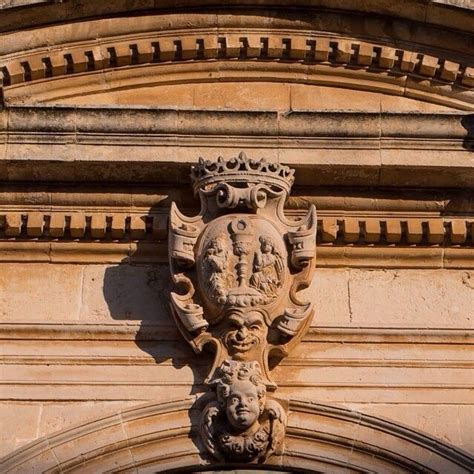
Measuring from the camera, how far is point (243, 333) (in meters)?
12.2

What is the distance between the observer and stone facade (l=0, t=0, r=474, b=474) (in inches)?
478

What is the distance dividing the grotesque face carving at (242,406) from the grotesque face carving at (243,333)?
28 cm

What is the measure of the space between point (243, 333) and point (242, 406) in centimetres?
51

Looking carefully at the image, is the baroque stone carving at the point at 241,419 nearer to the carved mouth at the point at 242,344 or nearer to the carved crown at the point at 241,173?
the carved mouth at the point at 242,344

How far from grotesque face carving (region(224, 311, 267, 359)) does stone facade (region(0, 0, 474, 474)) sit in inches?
0.5

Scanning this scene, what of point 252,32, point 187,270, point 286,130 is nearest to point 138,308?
point 187,270

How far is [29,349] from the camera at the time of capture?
12.5 metres

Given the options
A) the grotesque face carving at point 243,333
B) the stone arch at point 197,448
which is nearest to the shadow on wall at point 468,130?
the grotesque face carving at point 243,333

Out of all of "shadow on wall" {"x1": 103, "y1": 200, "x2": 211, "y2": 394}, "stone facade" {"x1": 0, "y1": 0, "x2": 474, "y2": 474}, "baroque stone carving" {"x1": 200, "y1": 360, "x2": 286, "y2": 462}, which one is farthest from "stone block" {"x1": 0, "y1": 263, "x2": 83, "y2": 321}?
"baroque stone carving" {"x1": 200, "y1": 360, "x2": 286, "y2": 462}

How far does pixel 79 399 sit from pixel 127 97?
250 cm

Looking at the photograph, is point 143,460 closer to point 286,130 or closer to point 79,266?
point 79,266

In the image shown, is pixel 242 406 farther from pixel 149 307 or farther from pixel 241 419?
pixel 149 307

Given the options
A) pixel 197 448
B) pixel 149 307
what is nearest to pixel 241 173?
pixel 149 307

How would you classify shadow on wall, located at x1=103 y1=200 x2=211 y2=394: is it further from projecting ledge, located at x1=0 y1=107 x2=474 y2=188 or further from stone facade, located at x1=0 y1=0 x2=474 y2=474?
projecting ledge, located at x1=0 y1=107 x2=474 y2=188
